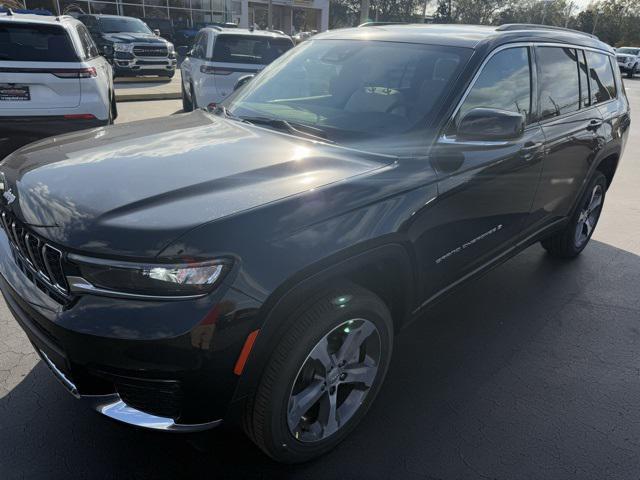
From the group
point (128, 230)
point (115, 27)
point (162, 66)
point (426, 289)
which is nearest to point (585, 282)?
point (426, 289)

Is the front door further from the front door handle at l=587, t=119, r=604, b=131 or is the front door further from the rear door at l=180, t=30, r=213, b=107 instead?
the rear door at l=180, t=30, r=213, b=107

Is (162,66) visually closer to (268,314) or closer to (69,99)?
(69,99)

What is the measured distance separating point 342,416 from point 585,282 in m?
2.79

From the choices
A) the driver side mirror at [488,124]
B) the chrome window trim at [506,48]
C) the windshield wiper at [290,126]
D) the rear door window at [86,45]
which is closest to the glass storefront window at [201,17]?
the rear door window at [86,45]

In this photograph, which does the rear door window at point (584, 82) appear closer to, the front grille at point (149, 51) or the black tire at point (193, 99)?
the black tire at point (193, 99)

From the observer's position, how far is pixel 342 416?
7.76 feet

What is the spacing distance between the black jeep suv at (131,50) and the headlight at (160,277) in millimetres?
14217

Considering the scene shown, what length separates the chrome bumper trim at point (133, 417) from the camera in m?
1.85

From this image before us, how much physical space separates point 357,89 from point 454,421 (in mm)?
1882

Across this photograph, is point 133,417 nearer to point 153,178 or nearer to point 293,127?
point 153,178

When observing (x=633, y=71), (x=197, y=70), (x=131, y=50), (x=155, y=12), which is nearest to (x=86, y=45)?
(x=197, y=70)

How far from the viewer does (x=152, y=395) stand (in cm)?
178

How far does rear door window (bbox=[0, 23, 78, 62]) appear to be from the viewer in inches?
215

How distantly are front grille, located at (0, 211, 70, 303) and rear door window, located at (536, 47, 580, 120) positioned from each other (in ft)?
9.57
